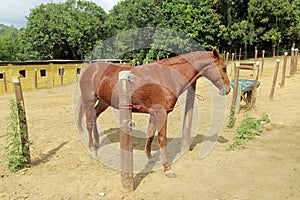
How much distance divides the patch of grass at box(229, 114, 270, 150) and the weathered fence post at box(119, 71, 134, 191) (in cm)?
222

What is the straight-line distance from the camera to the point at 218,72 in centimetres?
388

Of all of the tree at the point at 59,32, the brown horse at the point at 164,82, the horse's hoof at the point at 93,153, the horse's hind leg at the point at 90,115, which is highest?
the tree at the point at 59,32

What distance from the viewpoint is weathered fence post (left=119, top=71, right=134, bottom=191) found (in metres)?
3.01

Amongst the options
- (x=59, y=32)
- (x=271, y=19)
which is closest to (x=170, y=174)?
(x=59, y=32)

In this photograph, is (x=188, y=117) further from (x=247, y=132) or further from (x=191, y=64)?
(x=247, y=132)

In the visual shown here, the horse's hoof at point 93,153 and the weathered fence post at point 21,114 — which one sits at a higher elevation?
the weathered fence post at point 21,114

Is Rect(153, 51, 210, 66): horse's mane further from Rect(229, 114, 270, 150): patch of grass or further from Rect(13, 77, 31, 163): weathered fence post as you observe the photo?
Rect(13, 77, 31, 163): weathered fence post

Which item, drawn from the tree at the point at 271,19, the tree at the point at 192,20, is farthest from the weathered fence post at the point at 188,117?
the tree at the point at 271,19

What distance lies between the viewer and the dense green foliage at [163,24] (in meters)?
25.1

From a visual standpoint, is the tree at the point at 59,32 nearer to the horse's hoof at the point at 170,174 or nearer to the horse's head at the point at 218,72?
the horse's head at the point at 218,72

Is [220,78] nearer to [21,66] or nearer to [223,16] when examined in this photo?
[21,66]

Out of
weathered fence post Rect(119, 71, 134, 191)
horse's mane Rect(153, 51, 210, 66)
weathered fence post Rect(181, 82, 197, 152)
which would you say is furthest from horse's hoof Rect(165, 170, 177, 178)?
horse's mane Rect(153, 51, 210, 66)

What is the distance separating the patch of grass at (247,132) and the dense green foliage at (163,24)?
1981 centimetres

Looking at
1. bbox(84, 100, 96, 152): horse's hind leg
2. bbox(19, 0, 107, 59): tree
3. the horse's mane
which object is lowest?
bbox(84, 100, 96, 152): horse's hind leg
